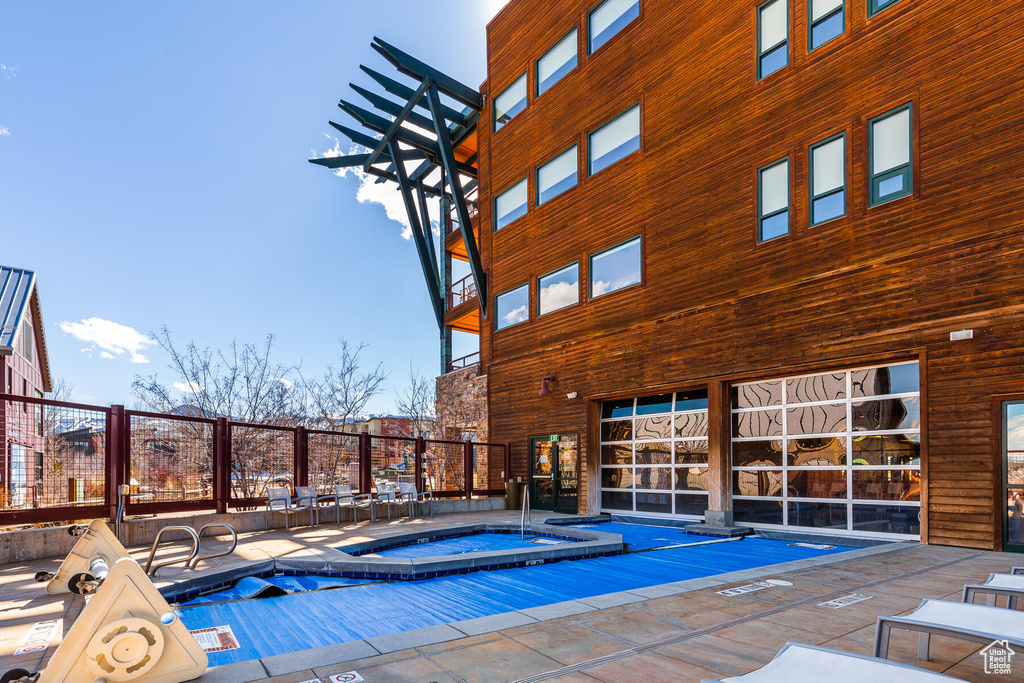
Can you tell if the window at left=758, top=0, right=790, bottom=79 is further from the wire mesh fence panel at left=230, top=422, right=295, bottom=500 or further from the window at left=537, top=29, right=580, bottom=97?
the wire mesh fence panel at left=230, top=422, right=295, bottom=500

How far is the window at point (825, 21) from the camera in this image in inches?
412

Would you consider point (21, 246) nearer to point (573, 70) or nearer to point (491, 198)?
point (491, 198)

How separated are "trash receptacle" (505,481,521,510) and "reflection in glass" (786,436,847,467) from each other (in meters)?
7.31

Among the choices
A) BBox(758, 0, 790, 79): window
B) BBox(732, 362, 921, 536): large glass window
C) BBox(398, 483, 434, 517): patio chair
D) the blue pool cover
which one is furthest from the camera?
BBox(398, 483, 434, 517): patio chair

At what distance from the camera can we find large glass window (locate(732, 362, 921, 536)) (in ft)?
30.5

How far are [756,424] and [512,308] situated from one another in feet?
27.5

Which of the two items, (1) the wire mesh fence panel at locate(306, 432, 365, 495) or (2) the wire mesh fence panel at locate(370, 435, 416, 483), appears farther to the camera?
(2) the wire mesh fence panel at locate(370, 435, 416, 483)

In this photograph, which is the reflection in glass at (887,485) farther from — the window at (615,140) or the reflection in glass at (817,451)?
the window at (615,140)

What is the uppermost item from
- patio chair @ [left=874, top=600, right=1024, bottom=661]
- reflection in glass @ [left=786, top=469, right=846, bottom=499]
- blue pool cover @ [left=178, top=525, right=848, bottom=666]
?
patio chair @ [left=874, top=600, right=1024, bottom=661]

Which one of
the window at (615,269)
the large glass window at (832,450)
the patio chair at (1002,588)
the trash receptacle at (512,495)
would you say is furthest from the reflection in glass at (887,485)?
the trash receptacle at (512,495)

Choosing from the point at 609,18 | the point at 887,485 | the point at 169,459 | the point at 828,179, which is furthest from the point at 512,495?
the point at 609,18

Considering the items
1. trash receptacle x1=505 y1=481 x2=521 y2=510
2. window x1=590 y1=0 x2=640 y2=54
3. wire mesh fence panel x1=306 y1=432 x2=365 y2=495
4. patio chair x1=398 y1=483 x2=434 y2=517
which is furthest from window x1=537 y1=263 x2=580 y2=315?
wire mesh fence panel x1=306 y1=432 x2=365 y2=495

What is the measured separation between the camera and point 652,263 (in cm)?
1334

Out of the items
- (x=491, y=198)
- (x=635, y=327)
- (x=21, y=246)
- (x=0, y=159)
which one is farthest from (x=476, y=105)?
(x=21, y=246)
